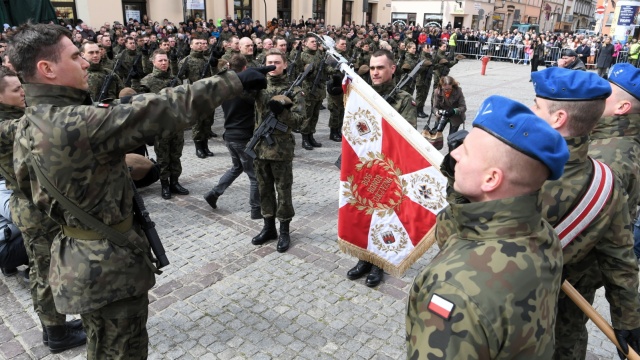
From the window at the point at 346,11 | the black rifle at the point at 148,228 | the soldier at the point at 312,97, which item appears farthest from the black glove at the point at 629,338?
the window at the point at 346,11

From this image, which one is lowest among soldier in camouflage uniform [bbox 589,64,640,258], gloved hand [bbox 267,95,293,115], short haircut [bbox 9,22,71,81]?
gloved hand [bbox 267,95,293,115]

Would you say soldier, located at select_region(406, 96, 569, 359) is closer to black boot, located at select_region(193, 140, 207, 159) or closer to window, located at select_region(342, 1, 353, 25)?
black boot, located at select_region(193, 140, 207, 159)

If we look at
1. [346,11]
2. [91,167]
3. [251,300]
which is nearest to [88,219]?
[91,167]

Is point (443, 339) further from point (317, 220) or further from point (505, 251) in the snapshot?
point (317, 220)

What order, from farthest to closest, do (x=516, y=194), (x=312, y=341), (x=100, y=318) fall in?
(x=312, y=341) < (x=100, y=318) < (x=516, y=194)

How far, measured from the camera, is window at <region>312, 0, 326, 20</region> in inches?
1283

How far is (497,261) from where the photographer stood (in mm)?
1367

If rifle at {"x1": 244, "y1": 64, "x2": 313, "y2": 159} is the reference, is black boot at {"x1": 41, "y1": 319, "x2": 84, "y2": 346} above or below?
below

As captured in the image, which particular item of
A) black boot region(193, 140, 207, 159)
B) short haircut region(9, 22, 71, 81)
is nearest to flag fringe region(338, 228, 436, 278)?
short haircut region(9, 22, 71, 81)

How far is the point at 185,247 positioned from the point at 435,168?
3.03 meters

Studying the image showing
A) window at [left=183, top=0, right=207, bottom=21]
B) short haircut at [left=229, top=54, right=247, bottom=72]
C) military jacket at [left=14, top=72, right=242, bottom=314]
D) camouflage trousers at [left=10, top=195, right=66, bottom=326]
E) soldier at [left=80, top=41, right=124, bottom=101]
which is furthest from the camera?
window at [left=183, top=0, right=207, bottom=21]

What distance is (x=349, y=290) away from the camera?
4273 mm

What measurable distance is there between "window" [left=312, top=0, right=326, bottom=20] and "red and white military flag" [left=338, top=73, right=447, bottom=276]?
30.7 metres

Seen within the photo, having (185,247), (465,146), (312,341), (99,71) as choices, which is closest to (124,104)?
(465,146)
